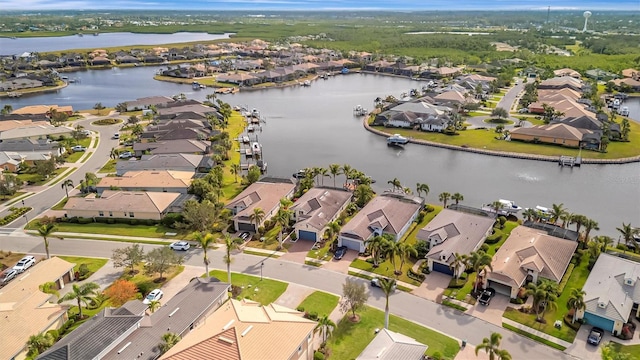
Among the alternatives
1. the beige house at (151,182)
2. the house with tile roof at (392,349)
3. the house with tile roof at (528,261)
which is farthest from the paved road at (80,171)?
the house with tile roof at (528,261)

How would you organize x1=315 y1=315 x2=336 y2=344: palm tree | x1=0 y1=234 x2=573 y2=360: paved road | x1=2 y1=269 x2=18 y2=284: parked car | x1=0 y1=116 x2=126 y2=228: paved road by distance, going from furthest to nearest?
x1=0 y1=116 x2=126 y2=228: paved road
x1=2 y1=269 x2=18 y2=284: parked car
x1=0 y1=234 x2=573 y2=360: paved road
x1=315 y1=315 x2=336 y2=344: palm tree

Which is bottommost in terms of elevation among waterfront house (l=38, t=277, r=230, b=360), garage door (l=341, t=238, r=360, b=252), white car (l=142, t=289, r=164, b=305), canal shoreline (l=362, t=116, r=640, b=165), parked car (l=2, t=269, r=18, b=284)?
parked car (l=2, t=269, r=18, b=284)

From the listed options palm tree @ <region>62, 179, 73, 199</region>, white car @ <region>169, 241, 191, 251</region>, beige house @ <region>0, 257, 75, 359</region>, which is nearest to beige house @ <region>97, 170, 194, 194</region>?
palm tree @ <region>62, 179, 73, 199</region>

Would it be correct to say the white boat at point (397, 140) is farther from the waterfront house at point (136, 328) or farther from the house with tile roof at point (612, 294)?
the waterfront house at point (136, 328)

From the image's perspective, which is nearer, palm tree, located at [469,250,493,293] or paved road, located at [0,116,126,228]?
palm tree, located at [469,250,493,293]

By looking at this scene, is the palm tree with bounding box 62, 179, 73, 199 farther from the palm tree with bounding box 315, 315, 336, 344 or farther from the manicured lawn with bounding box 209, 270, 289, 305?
the palm tree with bounding box 315, 315, 336, 344

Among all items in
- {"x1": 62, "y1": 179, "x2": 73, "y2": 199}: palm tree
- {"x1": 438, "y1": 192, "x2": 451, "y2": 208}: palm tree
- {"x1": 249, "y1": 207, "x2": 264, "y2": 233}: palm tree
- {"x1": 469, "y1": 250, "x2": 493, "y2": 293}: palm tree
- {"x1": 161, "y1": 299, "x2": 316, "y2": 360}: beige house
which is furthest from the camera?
{"x1": 62, "y1": 179, "x2": 73, "y2": 199}: palm tree
